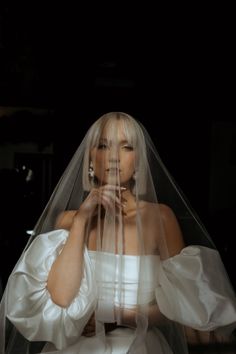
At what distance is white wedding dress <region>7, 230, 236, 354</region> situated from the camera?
3.66 feet

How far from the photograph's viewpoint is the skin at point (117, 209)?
3.73 ft

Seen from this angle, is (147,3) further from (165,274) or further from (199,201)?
(165,274)

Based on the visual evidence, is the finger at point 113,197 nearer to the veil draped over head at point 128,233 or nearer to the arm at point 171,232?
the veil draped over head at point 128,233

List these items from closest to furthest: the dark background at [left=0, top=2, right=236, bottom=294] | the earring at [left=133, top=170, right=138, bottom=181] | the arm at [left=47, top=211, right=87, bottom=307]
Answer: the arm at [left=47, top=211, right=87, bottom=307] < the earring at [left=133, top=170, right=138, bottom=181] < the dark background at [left=0, top=2, right=236, bottom=294]

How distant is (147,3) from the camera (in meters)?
1.52

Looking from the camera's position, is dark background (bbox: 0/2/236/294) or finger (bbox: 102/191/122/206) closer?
finger (bbox: 102/191/122/206)

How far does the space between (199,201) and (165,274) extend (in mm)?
365

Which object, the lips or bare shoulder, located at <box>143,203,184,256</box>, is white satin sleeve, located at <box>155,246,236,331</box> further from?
the lips

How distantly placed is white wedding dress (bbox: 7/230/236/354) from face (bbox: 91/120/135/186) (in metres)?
0.20

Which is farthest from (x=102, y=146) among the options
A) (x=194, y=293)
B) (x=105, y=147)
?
(x=194, y=293)

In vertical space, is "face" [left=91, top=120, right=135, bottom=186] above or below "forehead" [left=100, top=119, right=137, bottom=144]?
below

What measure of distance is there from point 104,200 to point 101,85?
1.53 ft

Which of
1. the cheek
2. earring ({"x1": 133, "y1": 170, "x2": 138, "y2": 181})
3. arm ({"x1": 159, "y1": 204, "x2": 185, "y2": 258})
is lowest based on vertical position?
arm ({"x1": 159, "y1": 204, "x2": 185, "y2": 258})

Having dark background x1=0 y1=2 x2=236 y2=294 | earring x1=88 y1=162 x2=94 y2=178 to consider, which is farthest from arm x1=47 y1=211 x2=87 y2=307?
dark background x1=0 y1=2 x2=236 y2=294
